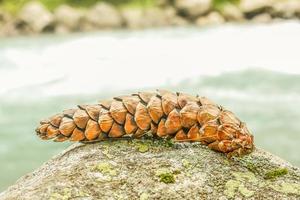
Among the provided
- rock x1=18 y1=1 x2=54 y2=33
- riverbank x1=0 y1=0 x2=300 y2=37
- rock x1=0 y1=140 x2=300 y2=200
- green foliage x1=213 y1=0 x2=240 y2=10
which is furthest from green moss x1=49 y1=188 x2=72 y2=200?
green foliage x1=213 y1=0 x2=240 y2=10

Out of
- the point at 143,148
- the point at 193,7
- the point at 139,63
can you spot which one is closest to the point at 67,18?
the point at 193,7

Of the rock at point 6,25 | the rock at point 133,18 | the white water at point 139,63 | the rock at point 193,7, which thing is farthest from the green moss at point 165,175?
the rock at point 193,7

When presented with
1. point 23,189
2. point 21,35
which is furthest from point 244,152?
point 21,35

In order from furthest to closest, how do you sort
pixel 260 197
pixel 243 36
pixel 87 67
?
pixel 243 36 → pixel 87 67 → pixel 260 197

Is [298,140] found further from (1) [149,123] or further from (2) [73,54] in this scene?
(2) [73,54]

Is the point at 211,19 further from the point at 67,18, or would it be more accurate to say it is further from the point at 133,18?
the point at 67,18

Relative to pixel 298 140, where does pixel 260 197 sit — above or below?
above
